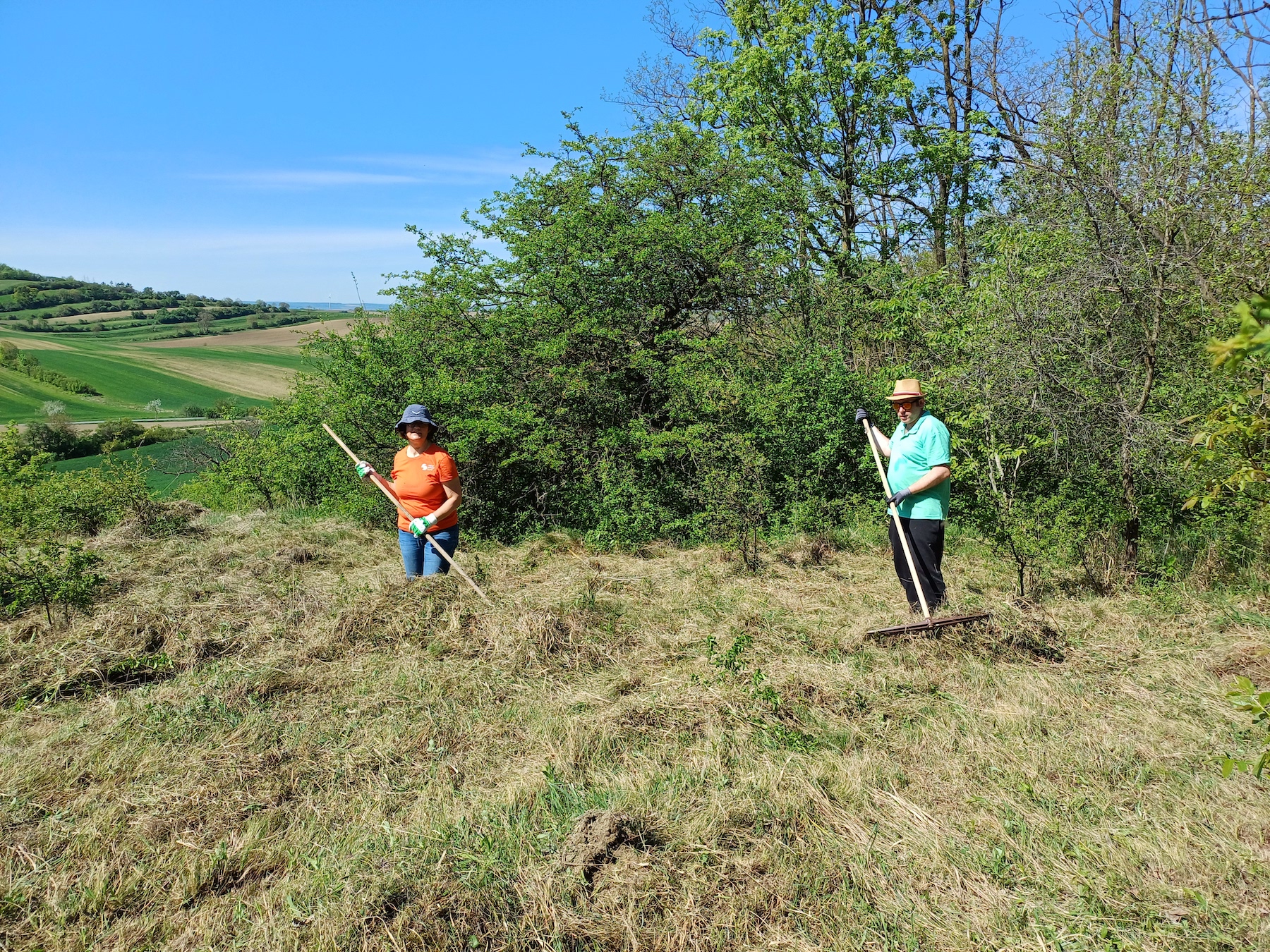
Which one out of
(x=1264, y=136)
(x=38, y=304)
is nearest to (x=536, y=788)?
(x=1264, y=136)

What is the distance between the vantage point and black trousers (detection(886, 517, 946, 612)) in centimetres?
468

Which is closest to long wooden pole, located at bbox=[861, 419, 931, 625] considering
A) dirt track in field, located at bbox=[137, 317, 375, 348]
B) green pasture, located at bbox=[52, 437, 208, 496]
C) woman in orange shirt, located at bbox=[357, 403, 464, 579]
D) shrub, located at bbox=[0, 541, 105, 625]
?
woman in orange shirt, located at bbox=[357, 403, 464, 579]

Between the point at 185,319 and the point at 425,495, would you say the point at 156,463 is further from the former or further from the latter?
the point at 185,319

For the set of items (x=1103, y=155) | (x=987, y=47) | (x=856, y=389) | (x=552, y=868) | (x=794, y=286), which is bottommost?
(x=552, y=868)

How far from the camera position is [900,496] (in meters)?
4.73

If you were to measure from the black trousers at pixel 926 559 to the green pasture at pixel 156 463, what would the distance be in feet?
27.0

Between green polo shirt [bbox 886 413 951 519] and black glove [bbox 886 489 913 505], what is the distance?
66 millimetres

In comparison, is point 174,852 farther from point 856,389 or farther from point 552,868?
point 856,389

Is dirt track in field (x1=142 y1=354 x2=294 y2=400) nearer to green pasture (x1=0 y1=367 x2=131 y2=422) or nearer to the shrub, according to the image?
green pasture (x1=0 y1=367 x2=131 y2=422)

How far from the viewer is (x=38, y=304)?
194 feet

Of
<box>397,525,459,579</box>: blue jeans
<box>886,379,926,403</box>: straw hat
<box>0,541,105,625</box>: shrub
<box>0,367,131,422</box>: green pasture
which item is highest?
<box>886,379,926,403</box>: straw hat

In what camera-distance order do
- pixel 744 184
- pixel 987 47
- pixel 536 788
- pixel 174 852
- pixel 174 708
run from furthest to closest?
pixel 987 47 < pixel 744 184 < pixel 174 708 < pixel 536 788 < pixel 174 852

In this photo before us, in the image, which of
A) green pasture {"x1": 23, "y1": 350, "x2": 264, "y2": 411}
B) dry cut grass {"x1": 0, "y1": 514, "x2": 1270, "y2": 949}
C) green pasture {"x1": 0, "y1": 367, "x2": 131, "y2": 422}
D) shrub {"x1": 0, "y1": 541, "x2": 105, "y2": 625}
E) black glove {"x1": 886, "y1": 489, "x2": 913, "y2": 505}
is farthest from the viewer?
green pasture {"x1": 23, "y1": 350, "x2": 264, "y2": 411}

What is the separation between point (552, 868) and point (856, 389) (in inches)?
272
